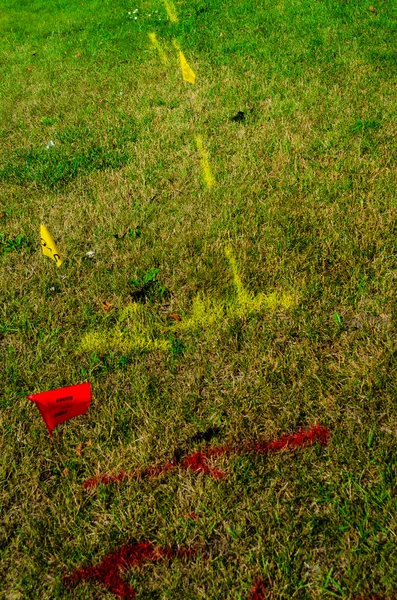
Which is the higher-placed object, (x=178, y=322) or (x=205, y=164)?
(x=205, y=164)

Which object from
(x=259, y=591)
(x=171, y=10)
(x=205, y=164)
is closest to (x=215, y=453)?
(x=259, y=591)

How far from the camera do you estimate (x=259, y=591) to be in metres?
1.86

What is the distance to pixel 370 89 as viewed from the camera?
16.6 feet

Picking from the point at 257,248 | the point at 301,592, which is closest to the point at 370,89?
the point at 257,248

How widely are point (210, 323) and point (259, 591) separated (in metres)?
1.45

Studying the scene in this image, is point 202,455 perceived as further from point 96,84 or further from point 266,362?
point 96,84

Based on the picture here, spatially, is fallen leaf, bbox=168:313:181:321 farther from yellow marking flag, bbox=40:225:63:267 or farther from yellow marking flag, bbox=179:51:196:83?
yellow marking flag, bbox=179:51:196:83

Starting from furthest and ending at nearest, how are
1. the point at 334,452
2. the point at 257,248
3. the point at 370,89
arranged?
the point at 370,89 → the point at 257,248 → the point at 334,452

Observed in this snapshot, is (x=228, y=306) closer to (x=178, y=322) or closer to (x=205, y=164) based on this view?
(x=178, y=322)

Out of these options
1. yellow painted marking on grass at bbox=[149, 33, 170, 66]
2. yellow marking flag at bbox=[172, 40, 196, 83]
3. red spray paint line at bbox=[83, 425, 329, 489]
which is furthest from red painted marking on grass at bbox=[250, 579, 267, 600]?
yellow painted marking on grass at bbox=[149, 33, 170, 66]

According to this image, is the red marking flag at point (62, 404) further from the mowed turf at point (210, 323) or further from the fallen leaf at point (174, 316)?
the fallen leaf at point (174, 316)

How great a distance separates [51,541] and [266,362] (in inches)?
51.5

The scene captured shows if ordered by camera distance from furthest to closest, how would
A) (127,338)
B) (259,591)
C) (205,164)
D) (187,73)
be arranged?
1. (187,73)
2. (205,164)
3. (127,338)
4. (259,591)

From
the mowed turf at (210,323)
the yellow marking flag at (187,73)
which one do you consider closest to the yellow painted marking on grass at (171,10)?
the yellow marking flag at (187,73)
